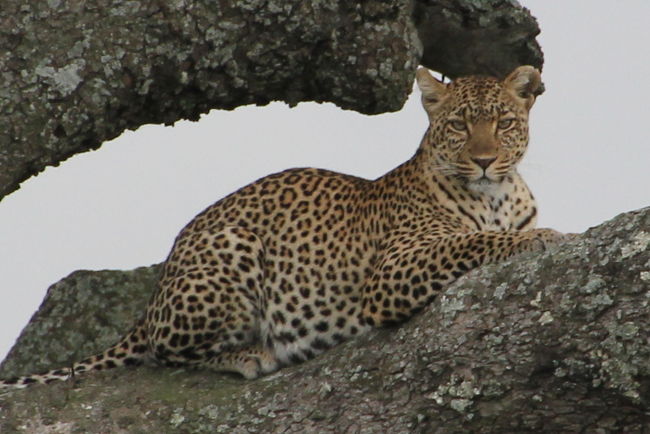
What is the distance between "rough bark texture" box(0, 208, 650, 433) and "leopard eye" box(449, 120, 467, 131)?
1888 mm

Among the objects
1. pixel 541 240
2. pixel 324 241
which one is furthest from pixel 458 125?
pixel 541 240

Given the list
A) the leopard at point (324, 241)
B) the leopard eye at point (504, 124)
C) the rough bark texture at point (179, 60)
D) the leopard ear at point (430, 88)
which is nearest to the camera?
the rough bark texture at point (179, 60)

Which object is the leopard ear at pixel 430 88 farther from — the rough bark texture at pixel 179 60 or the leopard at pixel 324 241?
the rough bark texture at pixel 179 60

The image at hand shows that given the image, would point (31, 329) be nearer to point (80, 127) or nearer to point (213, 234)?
point (213, 234)

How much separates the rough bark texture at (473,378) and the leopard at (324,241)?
1.96 ft

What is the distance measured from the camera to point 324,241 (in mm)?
9977

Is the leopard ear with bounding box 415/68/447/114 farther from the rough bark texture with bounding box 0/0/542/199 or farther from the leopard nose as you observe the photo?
the leopard nose

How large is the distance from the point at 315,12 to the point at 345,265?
1773mm

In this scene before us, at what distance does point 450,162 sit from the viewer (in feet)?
32.3

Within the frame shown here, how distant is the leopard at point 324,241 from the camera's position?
9.46 metres

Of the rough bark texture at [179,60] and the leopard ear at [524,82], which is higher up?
the rough bark texture at [179,60]

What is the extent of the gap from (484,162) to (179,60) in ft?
7.03

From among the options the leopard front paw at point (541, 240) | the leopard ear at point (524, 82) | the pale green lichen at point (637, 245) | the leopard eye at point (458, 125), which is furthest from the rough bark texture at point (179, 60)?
the pale green lichen at point (637, 245)

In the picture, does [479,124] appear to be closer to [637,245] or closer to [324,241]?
[324,241]
